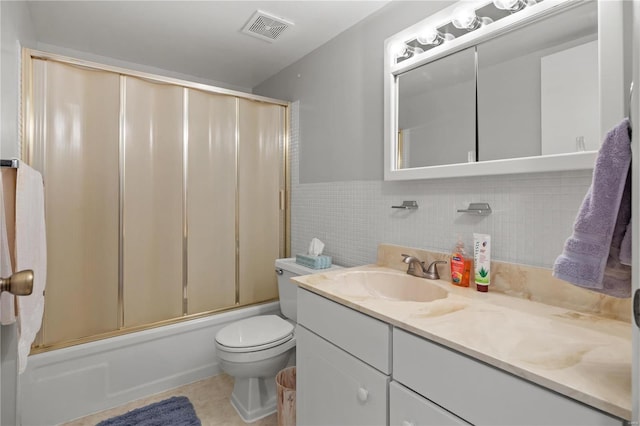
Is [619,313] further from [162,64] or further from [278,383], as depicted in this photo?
[162,64]

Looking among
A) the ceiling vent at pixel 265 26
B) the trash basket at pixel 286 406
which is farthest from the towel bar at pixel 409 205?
the ceiling vent at pixel 265 26

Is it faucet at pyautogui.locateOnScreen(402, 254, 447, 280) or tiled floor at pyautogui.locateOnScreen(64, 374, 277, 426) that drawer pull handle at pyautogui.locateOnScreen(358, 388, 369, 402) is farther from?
tiled floor at pyautogui.locateOnScreen(64, 374, 277, 426)

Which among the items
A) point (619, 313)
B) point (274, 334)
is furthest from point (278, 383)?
point (619, 313)

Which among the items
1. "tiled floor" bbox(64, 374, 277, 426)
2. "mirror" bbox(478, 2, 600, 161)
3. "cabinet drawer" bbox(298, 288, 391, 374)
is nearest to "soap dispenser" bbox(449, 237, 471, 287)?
"mirror" bbox(478, 2, 600, 161)

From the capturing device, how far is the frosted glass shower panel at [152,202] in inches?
73.9

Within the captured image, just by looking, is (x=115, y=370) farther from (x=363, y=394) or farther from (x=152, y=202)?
(x=363, y=394)

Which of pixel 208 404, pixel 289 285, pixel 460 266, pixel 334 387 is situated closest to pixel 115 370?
pixel 208 404

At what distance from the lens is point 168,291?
1999 millimetres

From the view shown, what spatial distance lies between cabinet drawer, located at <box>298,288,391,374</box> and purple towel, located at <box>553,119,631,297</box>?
502 millimetres

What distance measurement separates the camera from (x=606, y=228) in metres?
0.58

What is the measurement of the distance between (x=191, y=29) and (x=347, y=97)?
106 cm

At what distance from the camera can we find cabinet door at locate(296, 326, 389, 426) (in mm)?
975

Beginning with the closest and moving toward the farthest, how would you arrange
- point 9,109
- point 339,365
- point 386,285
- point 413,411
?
point 413,411
point 339,365
point 9,109
point 386,285

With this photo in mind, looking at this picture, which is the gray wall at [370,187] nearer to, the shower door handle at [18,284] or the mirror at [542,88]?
the mirror at [542,88]
